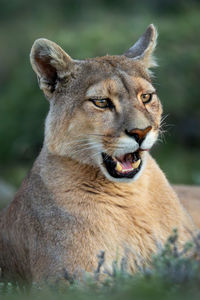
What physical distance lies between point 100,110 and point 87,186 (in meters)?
0.71

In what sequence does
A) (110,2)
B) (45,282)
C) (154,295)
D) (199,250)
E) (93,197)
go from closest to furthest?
(154,295) < (199,250) < (45,282) < (93,197) < (110,2)

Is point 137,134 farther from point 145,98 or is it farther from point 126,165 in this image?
point 145,98

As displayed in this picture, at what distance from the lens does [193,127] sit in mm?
17781

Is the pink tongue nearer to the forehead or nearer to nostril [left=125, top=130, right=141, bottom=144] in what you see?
nostril [left=125, top=130, right=141, bottom=144]

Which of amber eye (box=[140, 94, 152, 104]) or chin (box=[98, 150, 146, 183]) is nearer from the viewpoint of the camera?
chin (box=[98, 150, 146, 183])

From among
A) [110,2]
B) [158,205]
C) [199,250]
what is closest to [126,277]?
[199,250]

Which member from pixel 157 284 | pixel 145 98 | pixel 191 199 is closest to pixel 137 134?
pixel 145 98

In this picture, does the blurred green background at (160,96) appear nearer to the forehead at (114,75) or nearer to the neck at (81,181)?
the forehead at (114,75)

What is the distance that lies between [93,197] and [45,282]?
90cm

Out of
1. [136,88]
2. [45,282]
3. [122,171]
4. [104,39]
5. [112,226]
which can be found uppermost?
[104,39]

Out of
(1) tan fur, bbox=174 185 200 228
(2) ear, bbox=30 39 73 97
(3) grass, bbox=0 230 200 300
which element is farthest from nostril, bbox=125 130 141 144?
(1) tan fur, bbox=174 185 200 228

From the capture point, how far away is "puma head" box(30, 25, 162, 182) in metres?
6.39

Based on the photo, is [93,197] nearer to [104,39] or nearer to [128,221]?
[128,221]

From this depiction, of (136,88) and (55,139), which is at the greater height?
(136,88)
